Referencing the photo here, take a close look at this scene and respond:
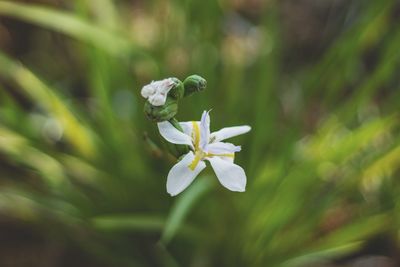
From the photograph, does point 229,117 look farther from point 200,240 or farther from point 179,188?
point 179,188

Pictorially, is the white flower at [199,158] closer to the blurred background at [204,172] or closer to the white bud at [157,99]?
the white bud at [157,99]

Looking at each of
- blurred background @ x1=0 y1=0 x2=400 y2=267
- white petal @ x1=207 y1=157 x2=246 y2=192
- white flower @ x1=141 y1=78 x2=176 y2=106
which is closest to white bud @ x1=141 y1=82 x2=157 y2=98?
white flower @ x1=141 y1=78 x2=176 y2=106

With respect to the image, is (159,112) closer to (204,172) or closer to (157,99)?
(157,99)

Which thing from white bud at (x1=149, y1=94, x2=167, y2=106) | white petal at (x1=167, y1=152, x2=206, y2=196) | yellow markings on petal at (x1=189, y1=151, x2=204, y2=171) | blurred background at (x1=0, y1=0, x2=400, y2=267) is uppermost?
blurred background at (x1=0, y1=0, x2=400, y2=267)

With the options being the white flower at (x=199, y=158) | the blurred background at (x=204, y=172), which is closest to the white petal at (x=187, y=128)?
the white flower at (x=199, y=158)

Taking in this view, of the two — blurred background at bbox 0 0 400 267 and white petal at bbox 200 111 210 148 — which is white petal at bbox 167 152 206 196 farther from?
blurred background at bbox 0 0 400 267

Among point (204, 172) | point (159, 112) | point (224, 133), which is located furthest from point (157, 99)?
point (204, 172)
